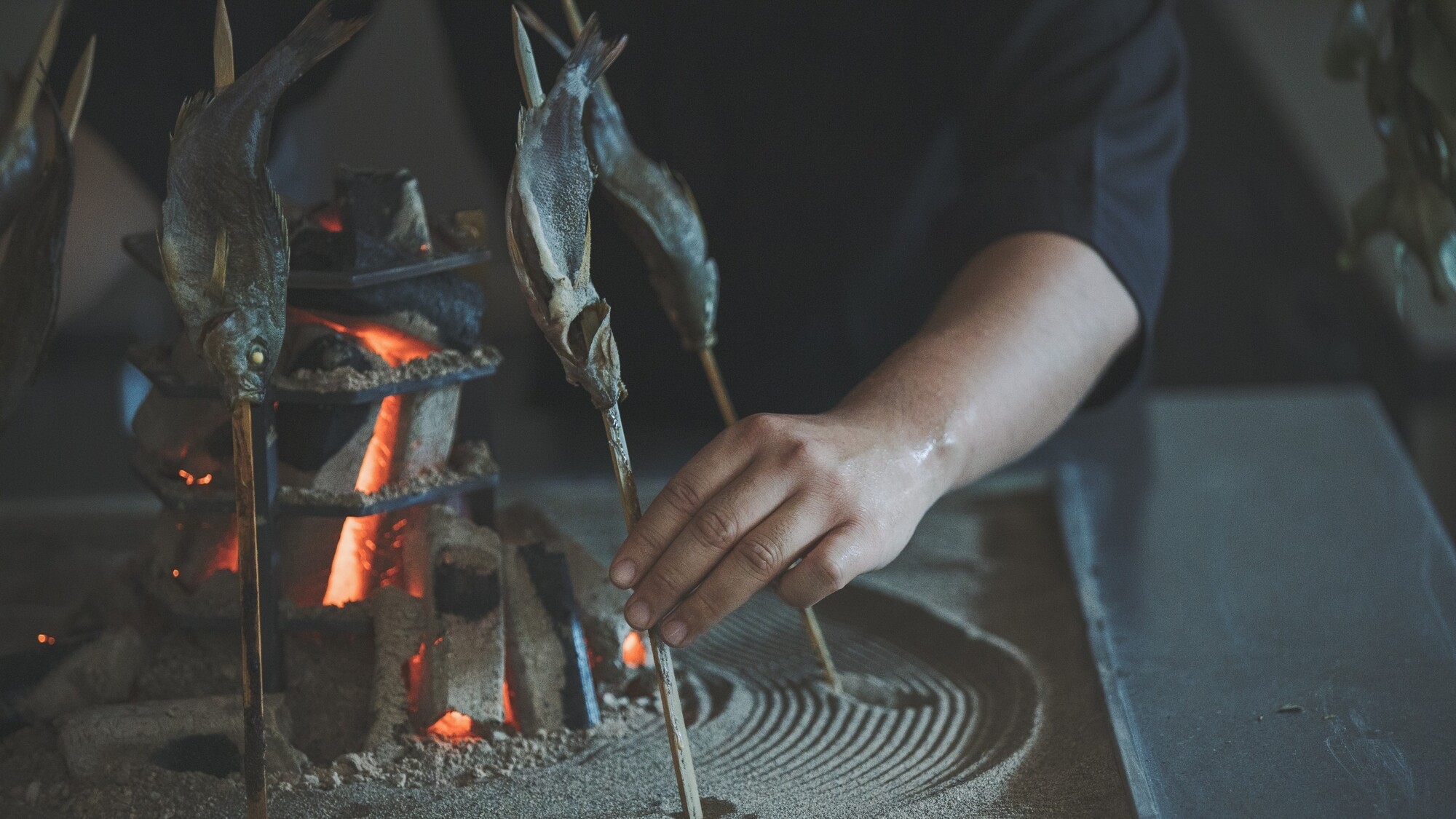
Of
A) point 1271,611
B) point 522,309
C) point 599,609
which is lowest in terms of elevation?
point 522,309

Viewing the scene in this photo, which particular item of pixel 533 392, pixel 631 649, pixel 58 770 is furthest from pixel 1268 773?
pixel 533 392

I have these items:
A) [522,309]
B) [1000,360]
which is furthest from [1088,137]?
[522,309]

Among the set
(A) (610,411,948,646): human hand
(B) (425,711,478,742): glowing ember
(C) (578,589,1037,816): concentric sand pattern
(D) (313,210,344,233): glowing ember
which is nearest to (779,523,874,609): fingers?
(A) (610,411,948,646): human hand

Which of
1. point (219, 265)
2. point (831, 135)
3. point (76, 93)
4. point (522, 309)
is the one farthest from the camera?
point (522, 309)

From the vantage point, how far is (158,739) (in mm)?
807

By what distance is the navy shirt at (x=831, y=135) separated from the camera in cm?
109

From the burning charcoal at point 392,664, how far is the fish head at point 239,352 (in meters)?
0.21

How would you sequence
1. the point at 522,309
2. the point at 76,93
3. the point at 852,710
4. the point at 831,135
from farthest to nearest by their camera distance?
the point at 522,309 → the point at 831,135 → the point at 852,710 → the point at 76,93

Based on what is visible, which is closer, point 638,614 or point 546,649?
point 638,614

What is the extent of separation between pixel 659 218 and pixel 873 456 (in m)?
0.24

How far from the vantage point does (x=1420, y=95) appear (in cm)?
89

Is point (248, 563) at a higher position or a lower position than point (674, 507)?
higher

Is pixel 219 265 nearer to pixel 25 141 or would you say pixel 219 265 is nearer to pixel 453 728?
pixel 25 141

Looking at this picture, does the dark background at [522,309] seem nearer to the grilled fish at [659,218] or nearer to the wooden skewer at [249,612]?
the grilled fish at [659,218]
